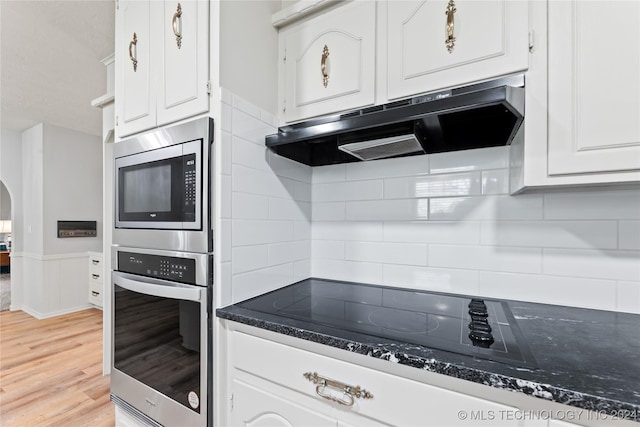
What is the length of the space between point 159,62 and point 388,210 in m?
1.25

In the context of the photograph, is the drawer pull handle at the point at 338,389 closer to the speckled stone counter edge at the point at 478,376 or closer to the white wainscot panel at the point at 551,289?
the speckled stone counter edge at the point at 478,376

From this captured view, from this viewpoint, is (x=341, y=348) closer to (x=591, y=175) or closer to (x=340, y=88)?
(x=591, y=175)

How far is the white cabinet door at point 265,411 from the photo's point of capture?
90 cm

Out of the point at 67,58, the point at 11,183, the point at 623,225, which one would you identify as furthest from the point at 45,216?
the point at 623,225

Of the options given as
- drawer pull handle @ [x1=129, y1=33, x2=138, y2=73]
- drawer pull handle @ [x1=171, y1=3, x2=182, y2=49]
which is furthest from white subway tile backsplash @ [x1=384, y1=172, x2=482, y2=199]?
drawer pull handle @ [x1=129, y1=33, x2=138, y2=73]

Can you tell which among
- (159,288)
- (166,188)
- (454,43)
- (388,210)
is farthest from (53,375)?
(454,43)

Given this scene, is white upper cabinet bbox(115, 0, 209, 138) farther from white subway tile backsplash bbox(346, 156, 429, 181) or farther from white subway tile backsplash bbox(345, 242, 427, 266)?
white subway tile backsplash bbox(345, 242, 427, 266)

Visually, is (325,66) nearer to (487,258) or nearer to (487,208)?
(487,208)

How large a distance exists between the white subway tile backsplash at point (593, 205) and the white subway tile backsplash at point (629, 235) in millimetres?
25

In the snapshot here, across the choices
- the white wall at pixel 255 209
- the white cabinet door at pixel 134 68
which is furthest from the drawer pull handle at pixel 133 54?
the white wall at pixel 255 209

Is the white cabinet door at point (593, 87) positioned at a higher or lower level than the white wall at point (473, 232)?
higher

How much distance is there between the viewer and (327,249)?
1619 mm

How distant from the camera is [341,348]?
830 millimetres

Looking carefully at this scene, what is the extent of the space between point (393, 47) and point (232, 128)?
2.32 ft
